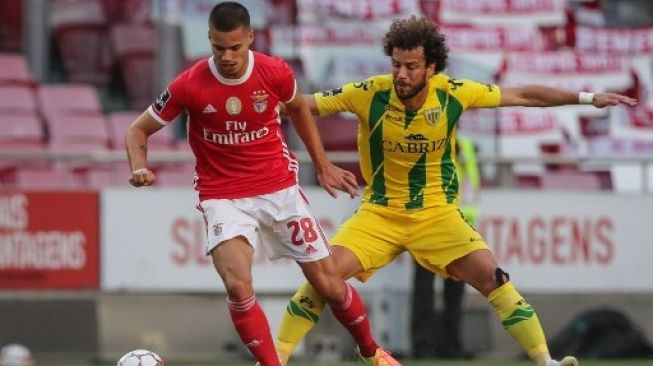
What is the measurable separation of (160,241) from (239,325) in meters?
4.97

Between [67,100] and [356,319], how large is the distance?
7301 mm

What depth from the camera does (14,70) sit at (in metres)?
17.3

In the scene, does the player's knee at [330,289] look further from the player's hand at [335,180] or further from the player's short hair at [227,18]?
the player's short hair at [227,18]

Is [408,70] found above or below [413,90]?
above

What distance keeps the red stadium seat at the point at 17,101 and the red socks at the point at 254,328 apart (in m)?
7.40

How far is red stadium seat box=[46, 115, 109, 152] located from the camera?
16.9 m

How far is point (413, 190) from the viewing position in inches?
432

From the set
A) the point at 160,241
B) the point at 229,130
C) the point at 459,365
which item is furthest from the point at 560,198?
→ the point at 229,130

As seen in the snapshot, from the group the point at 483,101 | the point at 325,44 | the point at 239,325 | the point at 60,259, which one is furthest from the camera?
the point at 325,44

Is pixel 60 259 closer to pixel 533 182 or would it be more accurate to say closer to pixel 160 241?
pixel 160 241

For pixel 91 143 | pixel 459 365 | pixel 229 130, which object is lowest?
pixel 459 365

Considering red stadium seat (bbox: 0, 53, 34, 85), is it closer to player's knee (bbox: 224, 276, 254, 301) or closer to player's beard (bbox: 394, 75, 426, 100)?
player's beard (bbox: 394, 75, 426, 100)

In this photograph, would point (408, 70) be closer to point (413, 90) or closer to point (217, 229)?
point (413, 90)

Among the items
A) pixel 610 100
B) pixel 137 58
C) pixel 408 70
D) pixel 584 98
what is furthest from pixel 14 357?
pixel 137 58
